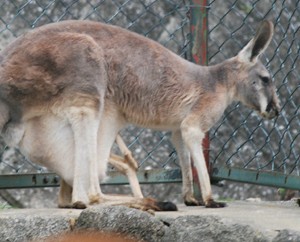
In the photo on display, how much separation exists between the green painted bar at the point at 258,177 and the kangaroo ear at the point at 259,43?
25.3 inches

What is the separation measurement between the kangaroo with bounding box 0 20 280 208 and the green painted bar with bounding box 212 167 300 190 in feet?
0.92

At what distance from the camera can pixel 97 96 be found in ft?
20.4

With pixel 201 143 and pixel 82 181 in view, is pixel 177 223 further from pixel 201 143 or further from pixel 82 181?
pixel 201 143

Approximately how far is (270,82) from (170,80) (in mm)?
674

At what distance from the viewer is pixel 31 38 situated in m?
6.27

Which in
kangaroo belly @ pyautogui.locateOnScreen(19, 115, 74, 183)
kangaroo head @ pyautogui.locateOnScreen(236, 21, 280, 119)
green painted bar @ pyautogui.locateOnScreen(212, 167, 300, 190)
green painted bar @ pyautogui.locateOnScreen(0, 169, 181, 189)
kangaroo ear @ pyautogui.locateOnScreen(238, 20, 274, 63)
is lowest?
green painted bar @ pyautogui.locateOnScreen(212, 167, 300, 190)

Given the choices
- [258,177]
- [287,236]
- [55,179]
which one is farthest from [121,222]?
[258,177]

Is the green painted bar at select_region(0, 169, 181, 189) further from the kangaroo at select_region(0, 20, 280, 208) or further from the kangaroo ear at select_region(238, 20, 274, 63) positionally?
the kangaroo ear at select_region(238, 20, 274, 63)

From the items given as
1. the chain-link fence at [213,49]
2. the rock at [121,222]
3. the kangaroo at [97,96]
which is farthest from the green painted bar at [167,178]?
the rock at [121,222]

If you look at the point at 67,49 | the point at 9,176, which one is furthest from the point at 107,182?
the point at 67,49

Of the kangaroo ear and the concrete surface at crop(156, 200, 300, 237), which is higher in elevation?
the kangaroo ear

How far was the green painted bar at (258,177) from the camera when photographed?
22.2 feet

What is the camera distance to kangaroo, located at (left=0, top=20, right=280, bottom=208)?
242 inches

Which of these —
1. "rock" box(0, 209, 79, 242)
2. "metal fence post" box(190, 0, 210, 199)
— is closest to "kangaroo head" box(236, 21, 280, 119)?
"metal fence post" box(190, 0, 210, 199)
